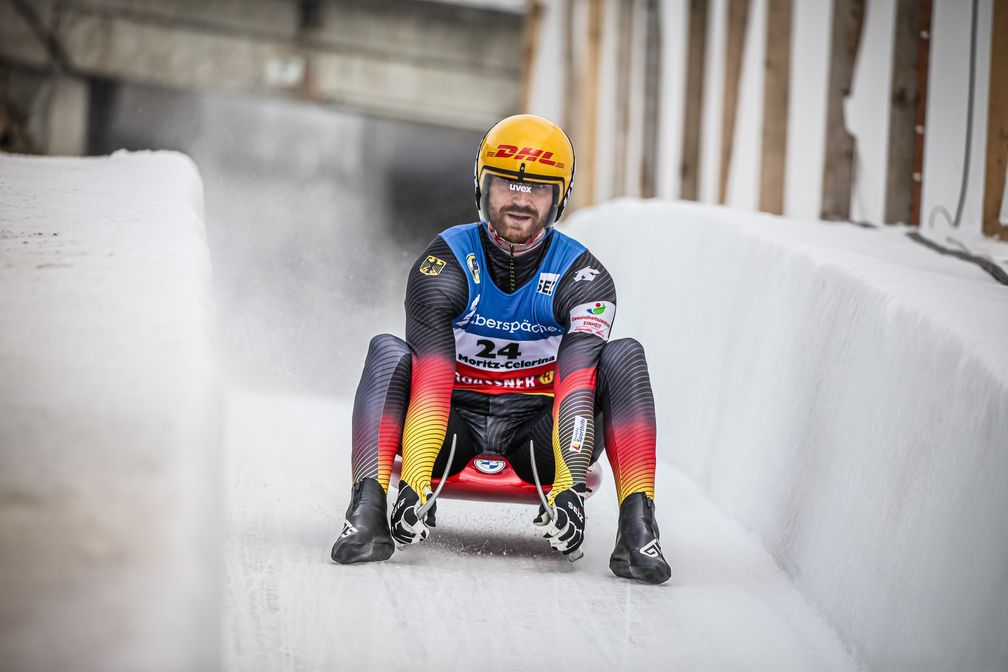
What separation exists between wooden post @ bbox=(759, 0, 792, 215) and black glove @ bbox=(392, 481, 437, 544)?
423cm

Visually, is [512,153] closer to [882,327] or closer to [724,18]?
[882,327]

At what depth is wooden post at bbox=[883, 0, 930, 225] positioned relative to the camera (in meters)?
5.79

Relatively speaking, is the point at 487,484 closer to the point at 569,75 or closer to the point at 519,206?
the point at 519,206

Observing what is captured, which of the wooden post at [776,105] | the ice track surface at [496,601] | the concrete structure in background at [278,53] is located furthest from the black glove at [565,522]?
the concrete structure in background at [278,53]

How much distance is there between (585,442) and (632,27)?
8.52 metres

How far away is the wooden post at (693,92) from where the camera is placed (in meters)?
9.40

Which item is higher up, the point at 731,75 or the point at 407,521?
the point at 731,75

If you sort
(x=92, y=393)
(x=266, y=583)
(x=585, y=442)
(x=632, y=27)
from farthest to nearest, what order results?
(x=632, y=27) < (x=585, y=442) < (x=266, y=583) < (x=92, y=393)

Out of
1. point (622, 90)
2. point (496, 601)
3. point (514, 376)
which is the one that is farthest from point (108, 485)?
point (622, 90)

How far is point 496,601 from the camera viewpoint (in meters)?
3.12

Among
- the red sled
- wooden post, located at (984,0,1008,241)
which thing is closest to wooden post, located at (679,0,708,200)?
wooden post, located at (984,0,1008,241)

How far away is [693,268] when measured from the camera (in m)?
5.60

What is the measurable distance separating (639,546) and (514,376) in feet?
2.58

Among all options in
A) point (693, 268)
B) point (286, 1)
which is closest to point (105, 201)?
point (693, 268)
